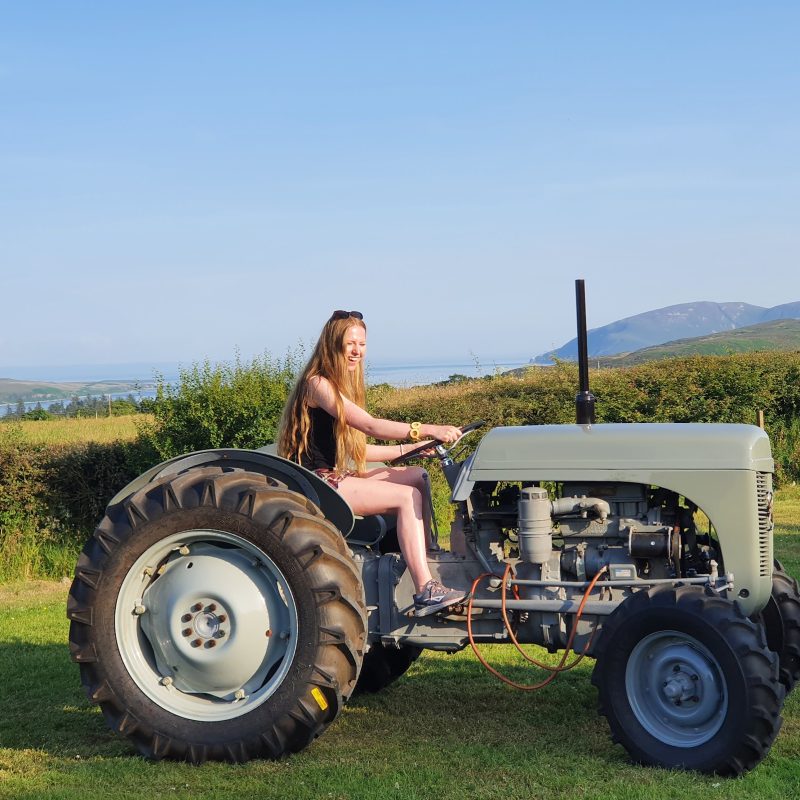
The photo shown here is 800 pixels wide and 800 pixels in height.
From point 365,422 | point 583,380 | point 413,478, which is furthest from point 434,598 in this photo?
point 583,380

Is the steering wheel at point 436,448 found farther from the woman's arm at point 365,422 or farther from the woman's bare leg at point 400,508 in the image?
the woman's bare leg at point 400,508

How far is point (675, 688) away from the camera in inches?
178

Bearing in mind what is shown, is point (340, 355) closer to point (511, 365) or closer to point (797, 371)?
point (511, 365)

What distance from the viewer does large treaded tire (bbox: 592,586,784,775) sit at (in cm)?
429

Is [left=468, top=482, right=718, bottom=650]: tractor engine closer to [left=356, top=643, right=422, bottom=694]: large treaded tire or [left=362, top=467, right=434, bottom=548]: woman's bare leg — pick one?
[left=362, top=467, right=434, bottom=548]: woman's bare leg

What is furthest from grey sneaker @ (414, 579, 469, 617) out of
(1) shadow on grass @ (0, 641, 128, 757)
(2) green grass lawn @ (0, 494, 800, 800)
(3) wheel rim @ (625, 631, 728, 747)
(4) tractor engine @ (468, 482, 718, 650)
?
(1) shadow on grass @ (0, 641, 128, 757)

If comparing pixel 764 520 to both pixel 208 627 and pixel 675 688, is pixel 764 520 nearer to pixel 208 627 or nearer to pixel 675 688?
pixel 675 688

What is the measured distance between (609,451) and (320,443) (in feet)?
4.73

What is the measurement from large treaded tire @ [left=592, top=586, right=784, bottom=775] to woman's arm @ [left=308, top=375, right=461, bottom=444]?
117 centimetres

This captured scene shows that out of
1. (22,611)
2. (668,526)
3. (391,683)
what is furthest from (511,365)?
(668,526)

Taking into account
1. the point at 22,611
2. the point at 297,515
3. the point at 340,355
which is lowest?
the point at 22,611

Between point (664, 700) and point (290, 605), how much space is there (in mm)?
1677

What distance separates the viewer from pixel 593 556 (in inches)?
195

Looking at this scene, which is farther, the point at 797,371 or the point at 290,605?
the point at 797,371
